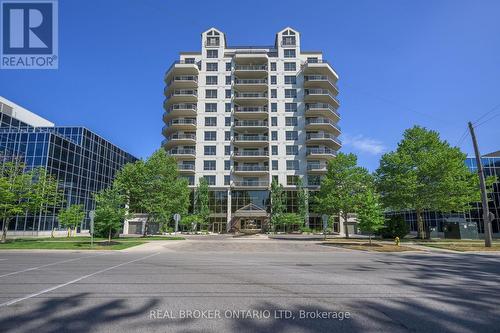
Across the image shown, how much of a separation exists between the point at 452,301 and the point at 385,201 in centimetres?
3313

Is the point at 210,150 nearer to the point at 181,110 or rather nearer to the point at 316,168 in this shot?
the point at 181,110

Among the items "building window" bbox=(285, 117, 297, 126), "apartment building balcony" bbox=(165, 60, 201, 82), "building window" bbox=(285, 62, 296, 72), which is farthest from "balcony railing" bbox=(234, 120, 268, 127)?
Answer: "apartment building balcony" bbox=(165, 60, 201, 82)

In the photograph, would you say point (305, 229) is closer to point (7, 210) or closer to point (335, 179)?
point (335, 179)

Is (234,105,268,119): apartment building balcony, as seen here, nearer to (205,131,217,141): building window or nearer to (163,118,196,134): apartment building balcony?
(205,131,217,141): building window

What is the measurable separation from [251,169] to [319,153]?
13.5m

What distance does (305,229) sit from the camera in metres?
54.5

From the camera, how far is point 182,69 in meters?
63.4

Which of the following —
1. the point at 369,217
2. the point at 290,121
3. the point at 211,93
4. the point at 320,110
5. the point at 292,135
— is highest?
the point at 211,93

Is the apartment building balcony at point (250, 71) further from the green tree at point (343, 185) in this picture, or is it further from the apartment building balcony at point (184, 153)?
the green tree at point (343, 185)

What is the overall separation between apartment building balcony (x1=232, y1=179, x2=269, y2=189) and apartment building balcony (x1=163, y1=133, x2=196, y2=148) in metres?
12.1

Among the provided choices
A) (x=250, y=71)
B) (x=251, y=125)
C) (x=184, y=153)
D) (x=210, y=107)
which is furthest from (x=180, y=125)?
(x=250, y=71)

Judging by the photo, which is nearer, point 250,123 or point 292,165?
point 292,165

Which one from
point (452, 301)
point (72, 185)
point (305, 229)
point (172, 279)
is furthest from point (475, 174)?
point (72, 185)

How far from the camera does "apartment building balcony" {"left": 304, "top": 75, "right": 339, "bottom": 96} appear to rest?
62103 mm
